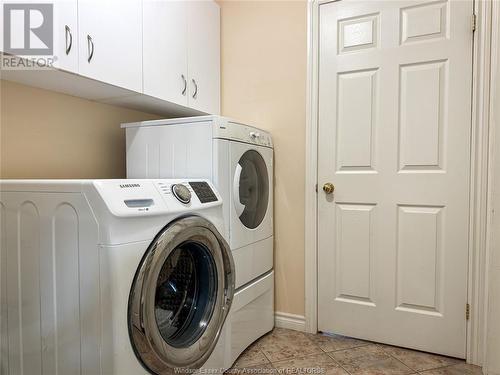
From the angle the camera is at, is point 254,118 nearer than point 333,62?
No

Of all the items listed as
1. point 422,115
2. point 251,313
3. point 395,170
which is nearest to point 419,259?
point 395,170

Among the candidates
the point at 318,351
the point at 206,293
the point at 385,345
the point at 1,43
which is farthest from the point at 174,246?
the point at 385,345

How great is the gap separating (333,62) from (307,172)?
698 mm

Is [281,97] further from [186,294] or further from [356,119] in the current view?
[186,294]

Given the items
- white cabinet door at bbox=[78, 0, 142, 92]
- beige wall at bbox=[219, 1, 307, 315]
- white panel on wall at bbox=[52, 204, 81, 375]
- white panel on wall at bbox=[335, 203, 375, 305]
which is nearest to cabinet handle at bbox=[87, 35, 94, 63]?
white cabinet door at bbox=[78, 0, 142, 92]

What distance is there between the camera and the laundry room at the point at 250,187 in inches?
44.5

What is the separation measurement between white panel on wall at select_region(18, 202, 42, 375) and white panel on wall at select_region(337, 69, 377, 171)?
162 centimetres

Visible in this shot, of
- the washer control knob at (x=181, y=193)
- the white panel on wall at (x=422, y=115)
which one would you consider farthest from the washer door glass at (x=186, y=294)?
the white panel on wall at (x=422, y=115)

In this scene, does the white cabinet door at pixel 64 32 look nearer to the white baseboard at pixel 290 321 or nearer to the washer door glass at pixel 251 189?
the washer door glass at pixel 251 189

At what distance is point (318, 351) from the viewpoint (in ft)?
Answer: 6.26

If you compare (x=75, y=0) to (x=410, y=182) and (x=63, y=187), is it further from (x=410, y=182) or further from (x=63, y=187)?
(x=410, y=182)

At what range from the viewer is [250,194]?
193 cm

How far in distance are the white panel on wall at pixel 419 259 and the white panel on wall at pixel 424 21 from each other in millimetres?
955

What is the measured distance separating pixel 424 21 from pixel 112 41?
164cm
